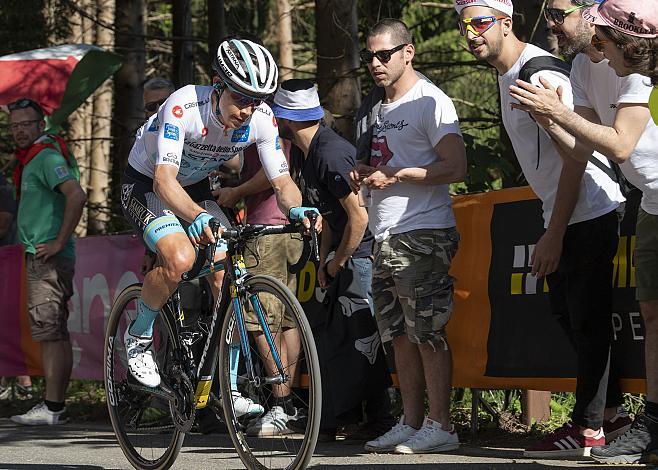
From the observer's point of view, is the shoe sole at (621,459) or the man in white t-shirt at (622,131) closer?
the man in white t-shirt at (622,131)

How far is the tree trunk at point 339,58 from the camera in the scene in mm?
9883

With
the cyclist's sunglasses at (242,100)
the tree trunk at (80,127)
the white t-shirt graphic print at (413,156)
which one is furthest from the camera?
the tree trunk at (80,127)

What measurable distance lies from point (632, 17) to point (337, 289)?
3337 mm

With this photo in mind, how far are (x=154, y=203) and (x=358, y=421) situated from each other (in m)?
1.99

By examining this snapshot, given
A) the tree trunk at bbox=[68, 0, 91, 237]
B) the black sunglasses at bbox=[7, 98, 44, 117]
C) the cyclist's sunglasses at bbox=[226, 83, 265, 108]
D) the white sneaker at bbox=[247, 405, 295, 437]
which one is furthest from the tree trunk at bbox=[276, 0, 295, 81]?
the white sneaker at bbox=[247, 405, 295, 437]

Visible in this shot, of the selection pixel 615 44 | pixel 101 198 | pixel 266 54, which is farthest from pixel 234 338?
pixel 101 198

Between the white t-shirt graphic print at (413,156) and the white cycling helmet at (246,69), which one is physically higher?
the white cycling helmet at (246,69)

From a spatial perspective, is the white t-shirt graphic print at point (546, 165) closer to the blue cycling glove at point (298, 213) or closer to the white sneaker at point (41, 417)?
the blue cycling glove at point (298, 213)

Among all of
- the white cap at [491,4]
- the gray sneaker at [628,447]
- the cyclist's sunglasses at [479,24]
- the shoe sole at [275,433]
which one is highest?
the white cap at [491,4]

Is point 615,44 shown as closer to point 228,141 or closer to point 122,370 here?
point 228,141

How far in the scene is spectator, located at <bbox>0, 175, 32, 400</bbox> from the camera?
1172 centimetres

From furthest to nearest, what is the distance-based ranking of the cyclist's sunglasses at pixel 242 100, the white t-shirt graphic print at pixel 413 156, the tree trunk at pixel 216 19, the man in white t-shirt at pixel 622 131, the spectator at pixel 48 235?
the tree trunk at pixel 216 19, the spectator at pixel 48 235, the white t-shirt graphic print at pixel 413 156, the cyclist's sunglasses at pixel 242 100, the man in white t-shirt at pixel 622 131

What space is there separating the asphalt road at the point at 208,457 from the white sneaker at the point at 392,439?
0.08 meters

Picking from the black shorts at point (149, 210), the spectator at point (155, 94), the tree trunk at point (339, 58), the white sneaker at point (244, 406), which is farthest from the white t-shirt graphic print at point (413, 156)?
the tree trunk at point (339, 58)
